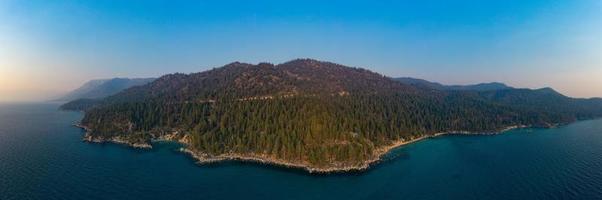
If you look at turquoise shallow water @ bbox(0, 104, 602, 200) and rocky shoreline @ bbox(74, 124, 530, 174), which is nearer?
turquoise shallow water @ bbox(0, 104, 602, 200)

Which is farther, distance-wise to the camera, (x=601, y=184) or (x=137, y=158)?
(x=137, y=158)

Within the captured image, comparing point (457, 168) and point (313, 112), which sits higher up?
point (313, 112)

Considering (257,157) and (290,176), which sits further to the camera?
(257,157)

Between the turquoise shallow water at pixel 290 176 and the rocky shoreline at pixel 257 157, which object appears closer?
the turquoise shallow water at pixel 290 176

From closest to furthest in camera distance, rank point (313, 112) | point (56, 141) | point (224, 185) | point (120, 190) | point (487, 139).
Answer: point (120, 190) → point (224, 185) → point (313, 112) → point (56, 141) → point (487, 139)

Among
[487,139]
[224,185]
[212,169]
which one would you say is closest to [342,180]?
[224,185]

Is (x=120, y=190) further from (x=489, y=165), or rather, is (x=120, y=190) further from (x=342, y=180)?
(x=489, y=165)

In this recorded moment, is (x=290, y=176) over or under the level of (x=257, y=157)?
under

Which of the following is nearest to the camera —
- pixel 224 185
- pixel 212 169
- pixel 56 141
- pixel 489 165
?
pixel 224 185
